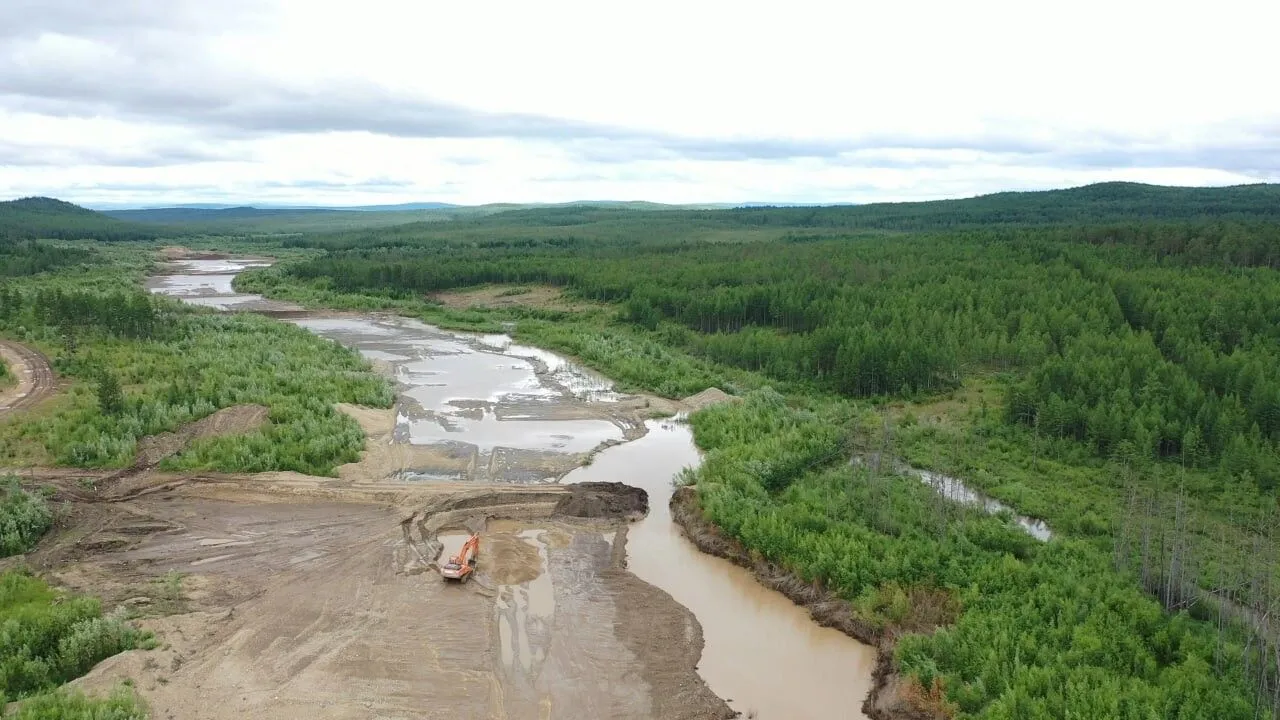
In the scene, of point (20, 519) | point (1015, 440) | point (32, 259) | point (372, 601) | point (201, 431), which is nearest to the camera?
point (372, 601)

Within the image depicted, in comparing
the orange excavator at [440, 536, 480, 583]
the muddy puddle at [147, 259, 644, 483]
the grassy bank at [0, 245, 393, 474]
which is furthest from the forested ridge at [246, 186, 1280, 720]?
the grassy bank at [0, 245, 393, 474]

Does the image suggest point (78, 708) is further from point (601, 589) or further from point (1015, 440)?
point (1015, 440)

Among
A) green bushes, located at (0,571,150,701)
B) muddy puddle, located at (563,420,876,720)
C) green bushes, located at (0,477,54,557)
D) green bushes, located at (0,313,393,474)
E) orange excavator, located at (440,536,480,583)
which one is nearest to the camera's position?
green bushes, located at (0,571,150,701)

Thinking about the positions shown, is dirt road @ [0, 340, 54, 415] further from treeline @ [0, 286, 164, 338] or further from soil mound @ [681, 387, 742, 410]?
soil mound @ [681, 387, 742, 410]

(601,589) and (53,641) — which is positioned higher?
(53,641)

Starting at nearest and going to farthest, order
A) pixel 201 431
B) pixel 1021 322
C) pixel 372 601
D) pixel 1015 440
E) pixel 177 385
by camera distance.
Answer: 1. pixel 372 601
2. pixel 201 431
3. pixel 1015 440
4. pixel 177 385
5. pixel 1021 322

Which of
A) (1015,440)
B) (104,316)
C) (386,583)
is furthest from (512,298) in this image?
(386,583)
